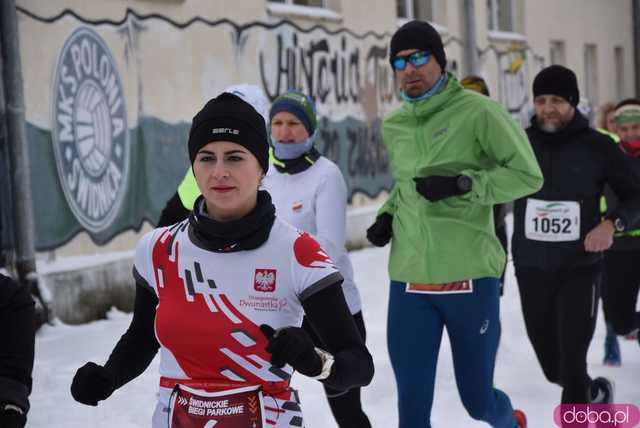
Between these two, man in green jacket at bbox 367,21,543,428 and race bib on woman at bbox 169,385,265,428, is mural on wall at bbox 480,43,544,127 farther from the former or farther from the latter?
race bib on woman at bbox 169,385,265,428

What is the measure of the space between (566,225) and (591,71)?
64.1ft

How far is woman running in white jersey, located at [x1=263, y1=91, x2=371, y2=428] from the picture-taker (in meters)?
4.77

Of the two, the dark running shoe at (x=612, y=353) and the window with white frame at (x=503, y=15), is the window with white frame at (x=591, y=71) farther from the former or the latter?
the dark running shoe at (x=612, y=353)

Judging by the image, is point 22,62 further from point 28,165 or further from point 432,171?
point 432,171

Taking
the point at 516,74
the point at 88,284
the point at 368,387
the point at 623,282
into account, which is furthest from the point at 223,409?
the point at 516,74

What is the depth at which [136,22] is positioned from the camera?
33.3 feet

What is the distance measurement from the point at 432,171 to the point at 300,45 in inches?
340

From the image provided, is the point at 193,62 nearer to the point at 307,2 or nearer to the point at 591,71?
the point at 307,2

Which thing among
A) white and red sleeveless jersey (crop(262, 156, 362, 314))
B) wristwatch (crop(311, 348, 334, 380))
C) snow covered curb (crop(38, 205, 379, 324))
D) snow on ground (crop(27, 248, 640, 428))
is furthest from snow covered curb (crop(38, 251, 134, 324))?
wristwatch (crop(311, 348, 334, 380))

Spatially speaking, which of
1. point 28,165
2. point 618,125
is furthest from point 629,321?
point 28,165

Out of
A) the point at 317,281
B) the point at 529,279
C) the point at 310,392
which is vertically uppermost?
the point at 317,281

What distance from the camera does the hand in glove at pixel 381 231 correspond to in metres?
4.96

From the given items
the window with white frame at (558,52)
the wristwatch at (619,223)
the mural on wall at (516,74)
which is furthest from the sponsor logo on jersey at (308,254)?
the window with white frame at (558,52)

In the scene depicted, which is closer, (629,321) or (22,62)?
(629,321)
